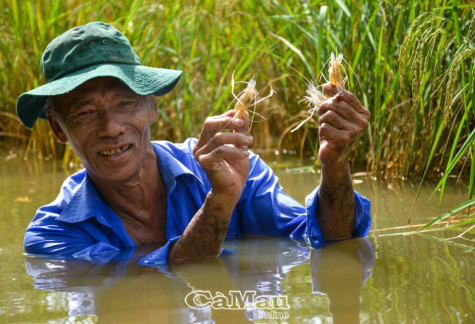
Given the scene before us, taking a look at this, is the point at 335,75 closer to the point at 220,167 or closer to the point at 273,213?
the point at 220,167

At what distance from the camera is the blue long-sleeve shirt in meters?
3.08

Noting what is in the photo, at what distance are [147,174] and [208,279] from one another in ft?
2.10

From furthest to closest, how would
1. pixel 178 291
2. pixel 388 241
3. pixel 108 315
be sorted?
1. pixel 388 241
2. pixel 178 291
3. pixel 108 315

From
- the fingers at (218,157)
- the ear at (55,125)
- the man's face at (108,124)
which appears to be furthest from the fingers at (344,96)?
the ear at (55,125)

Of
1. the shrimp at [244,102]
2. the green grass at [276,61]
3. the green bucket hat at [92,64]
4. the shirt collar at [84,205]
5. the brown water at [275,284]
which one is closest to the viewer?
the brown water at [275,284]

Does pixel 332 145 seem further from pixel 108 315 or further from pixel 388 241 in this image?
pixel 108 315

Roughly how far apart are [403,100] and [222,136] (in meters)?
1.84

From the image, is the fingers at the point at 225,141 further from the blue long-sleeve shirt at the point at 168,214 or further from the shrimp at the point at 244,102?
the blue long-sleeve shirt at the point at 168,214

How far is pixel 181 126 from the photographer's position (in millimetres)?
5469

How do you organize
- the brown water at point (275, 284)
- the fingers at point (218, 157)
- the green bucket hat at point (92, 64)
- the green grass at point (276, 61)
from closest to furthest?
1. the brown water at point (275, 284)
2. the fingers at point (218, 157)
3. the green bucket hat at point (92, 64)
4. the green grass at point (276, 61)

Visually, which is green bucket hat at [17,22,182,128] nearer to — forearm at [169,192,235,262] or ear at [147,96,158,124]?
ear at [147,96,158,124]

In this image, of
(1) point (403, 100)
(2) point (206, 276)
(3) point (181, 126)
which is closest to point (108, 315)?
(2) point (206, 276)

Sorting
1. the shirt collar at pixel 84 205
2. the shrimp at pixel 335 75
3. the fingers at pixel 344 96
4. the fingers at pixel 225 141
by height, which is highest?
the shrimp at pixel 335 75

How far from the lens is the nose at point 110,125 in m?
2.86
